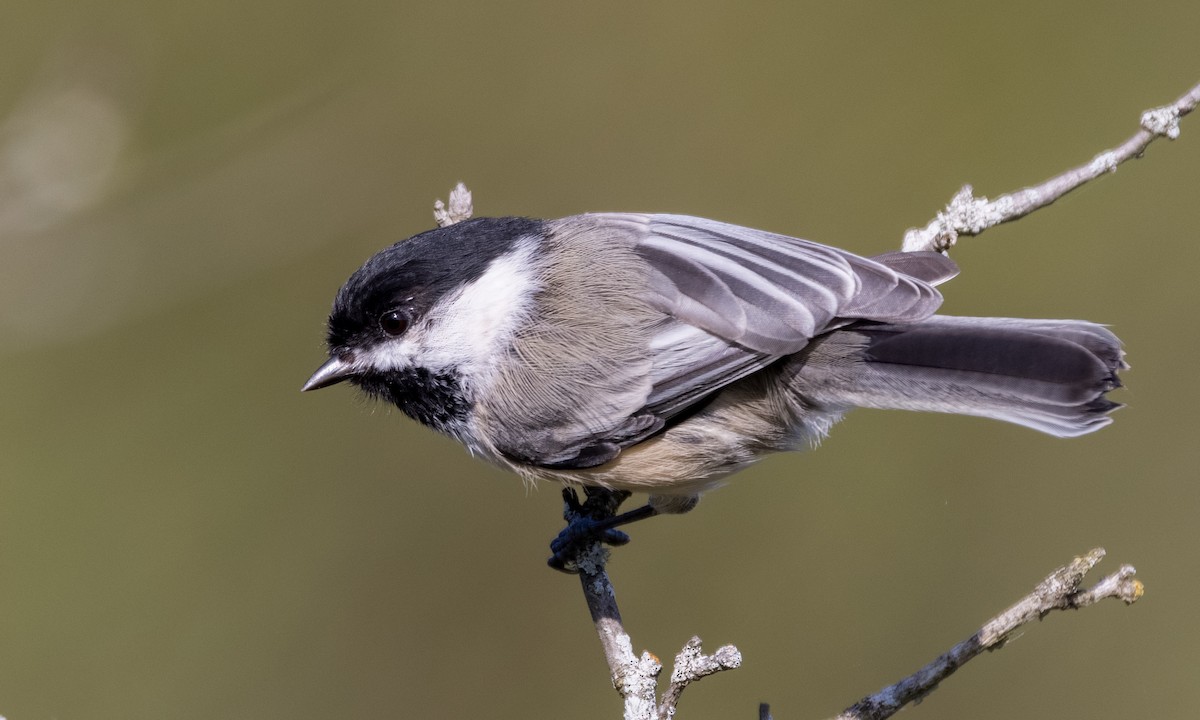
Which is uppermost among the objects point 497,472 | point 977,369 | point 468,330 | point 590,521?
point 497,472

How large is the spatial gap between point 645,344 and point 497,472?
995 mm

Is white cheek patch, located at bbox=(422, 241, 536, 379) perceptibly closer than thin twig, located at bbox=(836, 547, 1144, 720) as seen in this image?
No

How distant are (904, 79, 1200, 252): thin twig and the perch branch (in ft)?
3.22

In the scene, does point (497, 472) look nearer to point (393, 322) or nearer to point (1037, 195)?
point (393, 322)

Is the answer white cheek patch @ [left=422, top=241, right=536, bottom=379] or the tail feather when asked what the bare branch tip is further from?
the tail feather

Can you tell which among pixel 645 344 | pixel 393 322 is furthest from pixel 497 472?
pixel 645 344

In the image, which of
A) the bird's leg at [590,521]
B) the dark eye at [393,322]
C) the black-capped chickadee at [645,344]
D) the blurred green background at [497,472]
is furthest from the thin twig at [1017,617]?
the blurred green background at [497,472]

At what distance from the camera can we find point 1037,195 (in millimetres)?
2307

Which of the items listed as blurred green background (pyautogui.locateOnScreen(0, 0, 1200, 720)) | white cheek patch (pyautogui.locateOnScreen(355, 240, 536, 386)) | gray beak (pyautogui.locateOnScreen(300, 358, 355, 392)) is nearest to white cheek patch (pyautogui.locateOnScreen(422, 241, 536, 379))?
white cheek patch (pyautogui.locateOnScreen(355, 240, 536, 386))

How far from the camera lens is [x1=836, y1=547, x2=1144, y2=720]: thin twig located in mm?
1729

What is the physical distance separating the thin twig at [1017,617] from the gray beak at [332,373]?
1.25m

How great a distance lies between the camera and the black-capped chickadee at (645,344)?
2.14 metres

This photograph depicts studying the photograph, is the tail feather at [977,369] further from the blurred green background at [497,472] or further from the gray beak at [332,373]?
the blurred green background at [497,472]

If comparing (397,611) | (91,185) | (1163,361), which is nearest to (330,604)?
(397,611)
